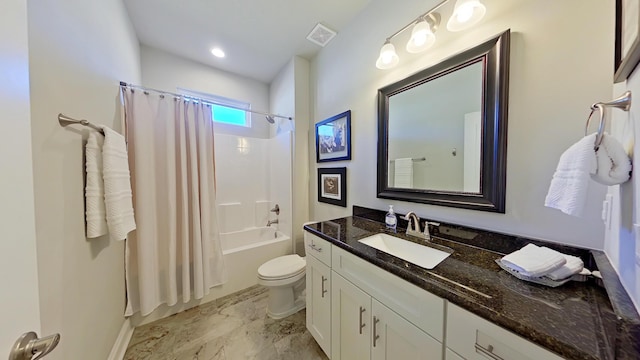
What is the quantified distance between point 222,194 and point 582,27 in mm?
3135

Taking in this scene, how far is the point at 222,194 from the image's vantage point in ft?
8.84

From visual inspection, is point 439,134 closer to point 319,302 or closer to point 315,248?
point 315,248

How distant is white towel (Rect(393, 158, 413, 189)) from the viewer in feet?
4.63

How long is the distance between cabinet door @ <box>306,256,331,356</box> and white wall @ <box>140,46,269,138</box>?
7.47 feet

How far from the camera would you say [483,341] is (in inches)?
24.0

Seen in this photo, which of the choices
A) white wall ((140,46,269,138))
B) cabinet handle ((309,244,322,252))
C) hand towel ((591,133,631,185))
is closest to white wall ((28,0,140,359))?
white wall ((140,46,269,138))

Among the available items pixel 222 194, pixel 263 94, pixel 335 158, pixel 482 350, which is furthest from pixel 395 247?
pixel 263 94

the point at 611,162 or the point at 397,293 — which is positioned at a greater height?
the point at 611,162

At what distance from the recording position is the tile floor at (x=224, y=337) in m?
1.41

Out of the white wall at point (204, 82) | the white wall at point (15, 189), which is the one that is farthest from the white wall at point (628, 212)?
the white wall at point (204, 82)

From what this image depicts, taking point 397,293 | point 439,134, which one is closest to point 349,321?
point 397,293

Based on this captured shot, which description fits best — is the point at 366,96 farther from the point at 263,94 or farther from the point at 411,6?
the point at 263,94

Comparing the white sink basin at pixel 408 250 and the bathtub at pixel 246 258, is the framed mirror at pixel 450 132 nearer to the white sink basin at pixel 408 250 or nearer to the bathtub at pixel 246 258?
the white sink basin at pixel 408 250

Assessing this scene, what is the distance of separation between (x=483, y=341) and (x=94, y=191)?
183 centimetres
